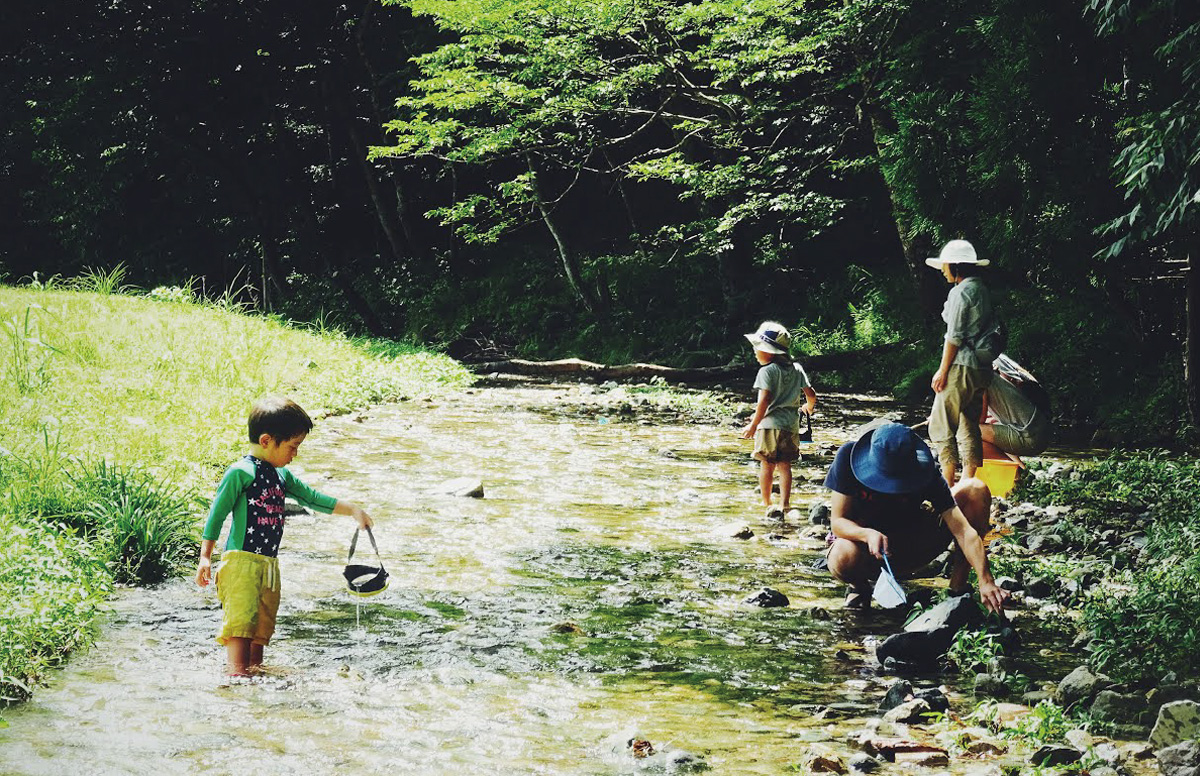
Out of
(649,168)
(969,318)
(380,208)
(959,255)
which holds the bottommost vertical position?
(969,318)

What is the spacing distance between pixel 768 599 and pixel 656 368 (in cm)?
1445

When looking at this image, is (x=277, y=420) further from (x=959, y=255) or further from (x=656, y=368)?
(x=656, y=368)

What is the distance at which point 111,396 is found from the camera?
Answer: 10.4 m

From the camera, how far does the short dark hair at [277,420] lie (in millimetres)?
4703

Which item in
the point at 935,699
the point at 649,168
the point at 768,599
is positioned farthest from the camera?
the point at 649,168

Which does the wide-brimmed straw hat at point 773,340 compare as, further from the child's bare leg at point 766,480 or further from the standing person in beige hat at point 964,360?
the standing person in beige hat at point 964,360

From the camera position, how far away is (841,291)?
21.7 metres

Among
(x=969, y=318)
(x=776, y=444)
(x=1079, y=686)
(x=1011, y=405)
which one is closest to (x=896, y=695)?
(x=1079, y=686)

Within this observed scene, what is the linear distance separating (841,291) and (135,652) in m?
18.7

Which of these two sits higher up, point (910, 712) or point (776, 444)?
point (776, 444)

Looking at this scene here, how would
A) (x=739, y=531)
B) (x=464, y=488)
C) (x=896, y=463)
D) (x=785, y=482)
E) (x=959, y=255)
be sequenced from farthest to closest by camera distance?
(x=464, y=488) < (x=785, y=482) < (x=959, y=255) < (x=739, y=531) < (x=896, y=463)

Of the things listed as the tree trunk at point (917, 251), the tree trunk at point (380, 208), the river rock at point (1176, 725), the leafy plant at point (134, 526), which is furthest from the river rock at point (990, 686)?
the tree trunk at point (380, 208)

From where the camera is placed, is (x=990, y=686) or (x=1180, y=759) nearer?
(x=1180, y=759)

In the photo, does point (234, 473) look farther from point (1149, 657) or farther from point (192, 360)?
point (192, 360)
